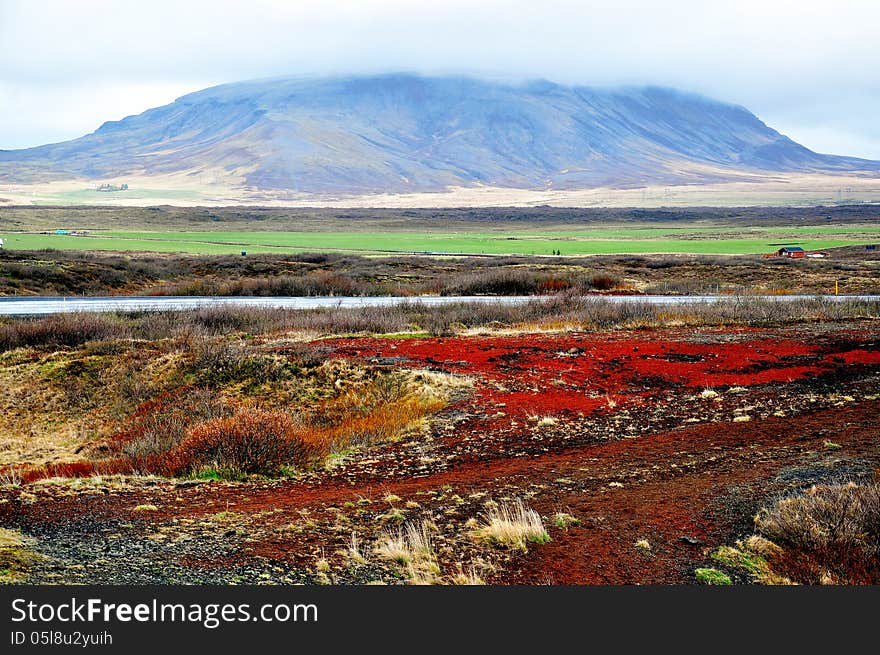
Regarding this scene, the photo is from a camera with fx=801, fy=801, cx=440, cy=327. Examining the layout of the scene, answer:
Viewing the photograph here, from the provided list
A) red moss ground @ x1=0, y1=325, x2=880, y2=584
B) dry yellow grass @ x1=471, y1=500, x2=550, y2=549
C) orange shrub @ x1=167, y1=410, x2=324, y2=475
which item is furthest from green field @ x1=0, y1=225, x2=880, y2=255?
dry yellow grass @ x1=471, y1=500, x2=550, y2=549

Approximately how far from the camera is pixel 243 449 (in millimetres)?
11633

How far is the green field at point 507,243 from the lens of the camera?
3152 inches

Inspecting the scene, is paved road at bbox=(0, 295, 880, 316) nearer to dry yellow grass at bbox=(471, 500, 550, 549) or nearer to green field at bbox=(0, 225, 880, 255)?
dry yellow grass at bbox=(471, 500, 550, 549)

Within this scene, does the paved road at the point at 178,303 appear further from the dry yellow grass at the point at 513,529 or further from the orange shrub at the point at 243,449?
the dry yellow grass at the point at 513,529

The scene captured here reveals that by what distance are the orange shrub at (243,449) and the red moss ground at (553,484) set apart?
0.61m

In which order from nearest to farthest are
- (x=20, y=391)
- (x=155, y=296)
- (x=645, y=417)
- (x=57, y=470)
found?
(x=57, y=470)
(x=645, y=417)
(x=20, y=391)
(x=155, y=296)

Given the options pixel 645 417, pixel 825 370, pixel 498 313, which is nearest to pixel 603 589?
pixel 645 417

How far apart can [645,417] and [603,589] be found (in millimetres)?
8635

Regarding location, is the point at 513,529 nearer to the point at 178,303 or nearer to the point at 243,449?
the point at 243,449

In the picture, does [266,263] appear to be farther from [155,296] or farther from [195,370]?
[195,370]

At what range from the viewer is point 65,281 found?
43.8 metres

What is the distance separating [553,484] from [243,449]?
14.8ft

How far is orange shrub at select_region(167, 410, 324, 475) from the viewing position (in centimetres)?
1148

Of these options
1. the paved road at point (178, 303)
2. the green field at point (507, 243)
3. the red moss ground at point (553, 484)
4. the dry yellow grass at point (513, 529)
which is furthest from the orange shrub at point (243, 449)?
the green field at point (507, 243)
